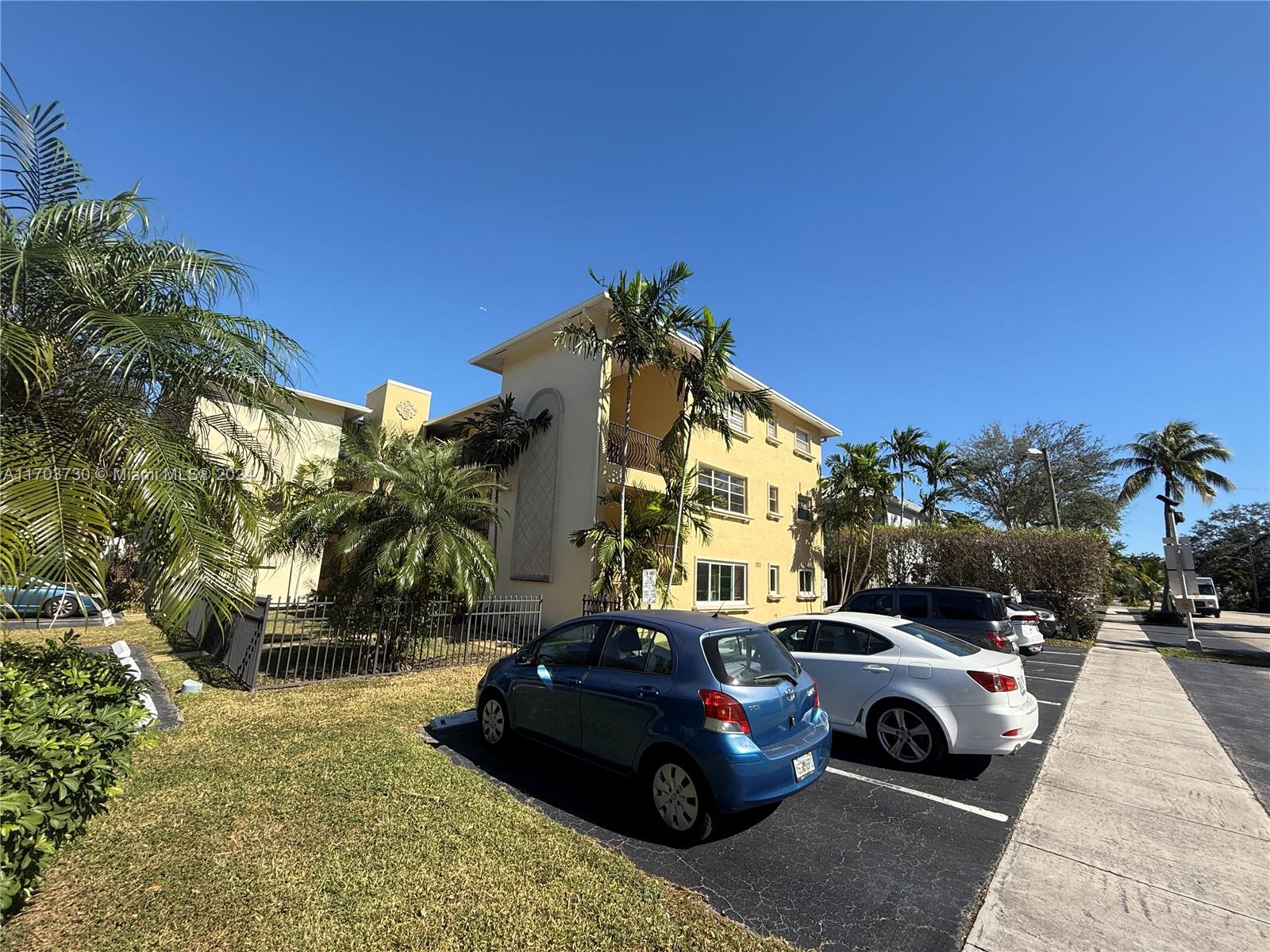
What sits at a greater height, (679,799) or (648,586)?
(648,586)

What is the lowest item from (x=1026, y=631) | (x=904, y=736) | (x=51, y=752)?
(x=904, y=736)

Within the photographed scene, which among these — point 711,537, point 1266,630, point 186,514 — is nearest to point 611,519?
point 711,537

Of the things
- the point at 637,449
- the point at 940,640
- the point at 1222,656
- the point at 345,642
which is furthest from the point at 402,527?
the point at 1222,656

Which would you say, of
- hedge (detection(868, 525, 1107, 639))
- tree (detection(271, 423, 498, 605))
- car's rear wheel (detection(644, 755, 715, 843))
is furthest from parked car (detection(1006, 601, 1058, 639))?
car's rear wheel (detection(644, 755, 715, 843))

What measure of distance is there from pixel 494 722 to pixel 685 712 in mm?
2901

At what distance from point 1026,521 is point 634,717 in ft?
114

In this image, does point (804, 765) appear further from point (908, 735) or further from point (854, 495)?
point (854, 495)

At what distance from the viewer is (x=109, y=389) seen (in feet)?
13.9

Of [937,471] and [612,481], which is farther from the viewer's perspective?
[937,471]

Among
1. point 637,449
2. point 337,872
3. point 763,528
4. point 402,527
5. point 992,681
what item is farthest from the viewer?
point 763,528

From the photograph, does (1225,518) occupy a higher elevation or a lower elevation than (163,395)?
higher

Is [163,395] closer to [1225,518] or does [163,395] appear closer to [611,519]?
[611,519]

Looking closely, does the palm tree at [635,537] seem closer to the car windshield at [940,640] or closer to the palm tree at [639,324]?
the palm tree at [639,324]

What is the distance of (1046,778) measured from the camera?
5668mm
